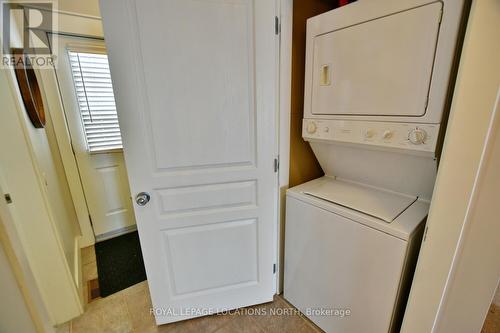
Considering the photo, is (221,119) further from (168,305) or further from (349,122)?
(168,305)

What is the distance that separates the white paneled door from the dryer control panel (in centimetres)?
27

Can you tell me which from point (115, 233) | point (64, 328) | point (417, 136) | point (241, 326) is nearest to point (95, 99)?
point (115, 233)

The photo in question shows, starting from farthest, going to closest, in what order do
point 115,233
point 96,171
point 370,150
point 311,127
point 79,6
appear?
point 115,233 → point 96,171 → point 79,6 → point 311,127 → point 370,150

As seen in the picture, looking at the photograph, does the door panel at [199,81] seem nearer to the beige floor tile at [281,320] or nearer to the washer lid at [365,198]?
the washer lid at [365,198]

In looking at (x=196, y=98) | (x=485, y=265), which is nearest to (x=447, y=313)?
(x=485, y=265)

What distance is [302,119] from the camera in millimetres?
Result: 1491

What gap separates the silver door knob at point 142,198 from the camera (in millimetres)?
1232

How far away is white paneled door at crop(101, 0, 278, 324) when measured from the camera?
108 cm

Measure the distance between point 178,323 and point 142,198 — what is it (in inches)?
38.1

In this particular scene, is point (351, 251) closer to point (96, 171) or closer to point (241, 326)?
point (241, 326)

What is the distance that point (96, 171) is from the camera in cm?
229

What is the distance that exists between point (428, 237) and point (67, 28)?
9.23 feet

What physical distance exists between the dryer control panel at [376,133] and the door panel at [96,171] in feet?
6.75

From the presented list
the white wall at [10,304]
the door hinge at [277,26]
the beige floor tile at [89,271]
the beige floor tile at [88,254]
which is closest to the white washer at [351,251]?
the door hinge at [277,26]
